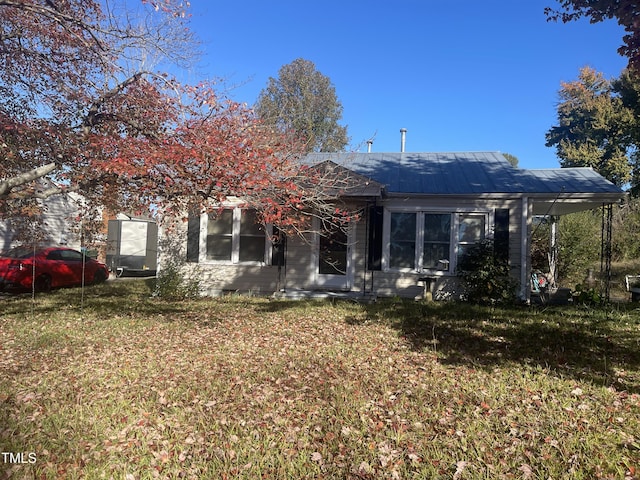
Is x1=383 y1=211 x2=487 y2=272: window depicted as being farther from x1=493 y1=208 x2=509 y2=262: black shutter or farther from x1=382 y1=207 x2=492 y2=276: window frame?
x1=493 y1=208 x2=509 y2=262: black shutter

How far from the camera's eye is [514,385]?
4520 mm

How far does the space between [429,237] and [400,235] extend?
0.72 m

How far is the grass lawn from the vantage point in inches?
122

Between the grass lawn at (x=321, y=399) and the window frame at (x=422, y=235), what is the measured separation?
288 cm

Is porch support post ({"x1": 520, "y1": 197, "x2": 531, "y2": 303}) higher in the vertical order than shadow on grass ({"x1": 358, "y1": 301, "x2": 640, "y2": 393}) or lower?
higher

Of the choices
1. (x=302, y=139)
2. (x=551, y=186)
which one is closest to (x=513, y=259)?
(x=551, y=186)

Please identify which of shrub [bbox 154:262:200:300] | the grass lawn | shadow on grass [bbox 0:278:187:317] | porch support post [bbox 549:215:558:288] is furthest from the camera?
porch support post [bbox 549:215:558:288]

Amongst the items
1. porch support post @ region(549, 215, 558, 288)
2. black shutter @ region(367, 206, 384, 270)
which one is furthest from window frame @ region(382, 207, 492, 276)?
porch support post @ region(549, 215, 558, 288)

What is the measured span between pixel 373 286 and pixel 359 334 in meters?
3.83

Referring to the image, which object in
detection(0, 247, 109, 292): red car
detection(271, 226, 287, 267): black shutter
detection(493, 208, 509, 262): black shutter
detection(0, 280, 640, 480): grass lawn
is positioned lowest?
detection(0, 280, 640, 480): grass lawn

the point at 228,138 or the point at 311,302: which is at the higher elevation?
the point at 228,138

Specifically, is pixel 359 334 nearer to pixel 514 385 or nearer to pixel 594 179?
pixel 514 385

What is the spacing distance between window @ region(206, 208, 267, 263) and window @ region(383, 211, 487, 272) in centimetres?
339

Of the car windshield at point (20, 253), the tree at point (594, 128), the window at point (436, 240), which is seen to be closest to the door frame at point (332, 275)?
the window at point (436, 240)
